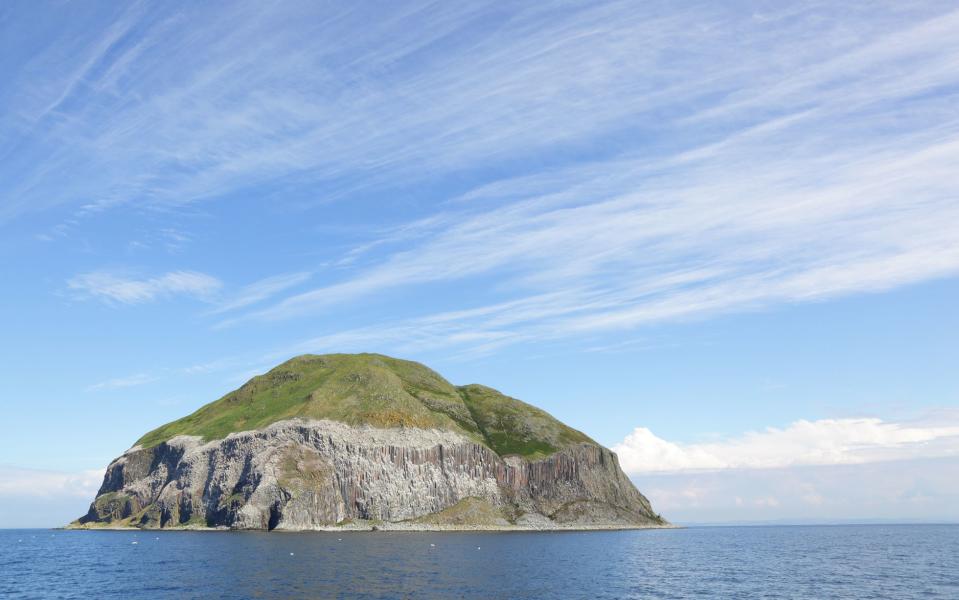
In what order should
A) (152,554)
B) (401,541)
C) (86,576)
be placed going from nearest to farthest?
(86,576) < (152,554) < (401,541)

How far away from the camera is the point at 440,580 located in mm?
88938

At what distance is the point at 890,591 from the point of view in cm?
8469

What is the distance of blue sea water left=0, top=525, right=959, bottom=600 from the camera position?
8069 cm

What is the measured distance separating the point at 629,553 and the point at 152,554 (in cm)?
9313

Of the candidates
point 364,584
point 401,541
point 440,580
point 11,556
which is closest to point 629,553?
point 401,541

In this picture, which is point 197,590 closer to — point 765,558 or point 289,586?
point 289,586

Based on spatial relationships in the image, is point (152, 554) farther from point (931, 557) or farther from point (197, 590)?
point (931, 557)

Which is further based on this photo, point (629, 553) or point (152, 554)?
point (629, 553)

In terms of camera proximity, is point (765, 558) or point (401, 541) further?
point (401, 541)

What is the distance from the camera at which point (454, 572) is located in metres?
98.8

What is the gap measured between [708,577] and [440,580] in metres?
40.8

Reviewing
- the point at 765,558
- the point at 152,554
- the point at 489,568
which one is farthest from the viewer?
the point at 765,558

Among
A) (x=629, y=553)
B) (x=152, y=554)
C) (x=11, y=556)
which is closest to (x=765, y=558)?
(x=629, y=553)

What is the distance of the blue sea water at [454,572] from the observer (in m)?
80.7
